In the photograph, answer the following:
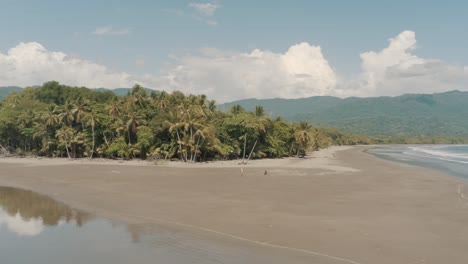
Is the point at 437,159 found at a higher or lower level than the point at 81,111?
lower

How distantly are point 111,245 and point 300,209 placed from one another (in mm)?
12433

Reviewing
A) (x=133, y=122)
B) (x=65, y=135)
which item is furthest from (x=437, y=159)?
(x=65, y=135)

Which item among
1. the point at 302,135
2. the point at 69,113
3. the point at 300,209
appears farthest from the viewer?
the point at 302,135

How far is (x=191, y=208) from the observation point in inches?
969

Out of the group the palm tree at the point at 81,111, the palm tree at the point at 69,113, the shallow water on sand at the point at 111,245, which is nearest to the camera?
the shallow water on sand at the point at 111,245

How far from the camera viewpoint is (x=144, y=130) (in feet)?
213

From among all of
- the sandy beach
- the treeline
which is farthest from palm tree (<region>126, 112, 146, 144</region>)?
the sandy beach

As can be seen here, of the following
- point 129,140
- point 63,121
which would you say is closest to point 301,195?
point 129,140

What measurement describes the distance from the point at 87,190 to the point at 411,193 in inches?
1097

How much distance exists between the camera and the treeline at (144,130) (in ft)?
210

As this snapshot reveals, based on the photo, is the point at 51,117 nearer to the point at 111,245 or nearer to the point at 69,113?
the point at 69,113

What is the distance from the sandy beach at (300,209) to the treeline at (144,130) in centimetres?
2164

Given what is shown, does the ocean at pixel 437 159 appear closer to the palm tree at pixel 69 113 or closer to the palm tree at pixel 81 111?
the palm tree at pixel 81 111

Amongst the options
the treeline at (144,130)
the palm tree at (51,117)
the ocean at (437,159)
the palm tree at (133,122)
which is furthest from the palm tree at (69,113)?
the ocean at (437,159)
